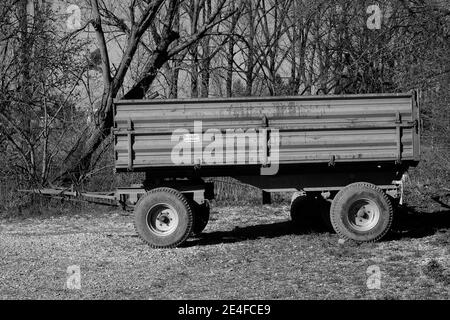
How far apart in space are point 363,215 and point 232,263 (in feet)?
7.63

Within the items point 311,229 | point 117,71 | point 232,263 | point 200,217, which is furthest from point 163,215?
point 117,71

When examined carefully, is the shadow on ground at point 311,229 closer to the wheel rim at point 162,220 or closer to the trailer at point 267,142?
the wheel rim at point 162,220

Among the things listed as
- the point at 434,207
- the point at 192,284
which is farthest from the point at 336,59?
the point at 192,284

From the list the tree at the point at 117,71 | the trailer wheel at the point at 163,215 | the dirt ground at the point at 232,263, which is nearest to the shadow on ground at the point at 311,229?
the dirt ground at the point at 232,263

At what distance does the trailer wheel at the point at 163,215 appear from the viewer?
11289mm

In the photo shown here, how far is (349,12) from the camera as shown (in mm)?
23328

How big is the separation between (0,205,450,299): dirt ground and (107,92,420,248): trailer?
48 cm

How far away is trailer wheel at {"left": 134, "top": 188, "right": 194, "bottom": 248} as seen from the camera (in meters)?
11.3

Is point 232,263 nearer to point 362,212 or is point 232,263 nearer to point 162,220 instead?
point 162,220

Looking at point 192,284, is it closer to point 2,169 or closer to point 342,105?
point 342,105

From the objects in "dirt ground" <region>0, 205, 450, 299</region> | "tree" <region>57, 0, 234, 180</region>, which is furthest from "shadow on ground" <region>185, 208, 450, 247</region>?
"tree" <region>57, 0, 234, 180</region>

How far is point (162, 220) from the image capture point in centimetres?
1145

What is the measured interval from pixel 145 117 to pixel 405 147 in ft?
12.2

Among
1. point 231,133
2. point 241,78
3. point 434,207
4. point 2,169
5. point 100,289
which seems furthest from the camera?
point 241,78
